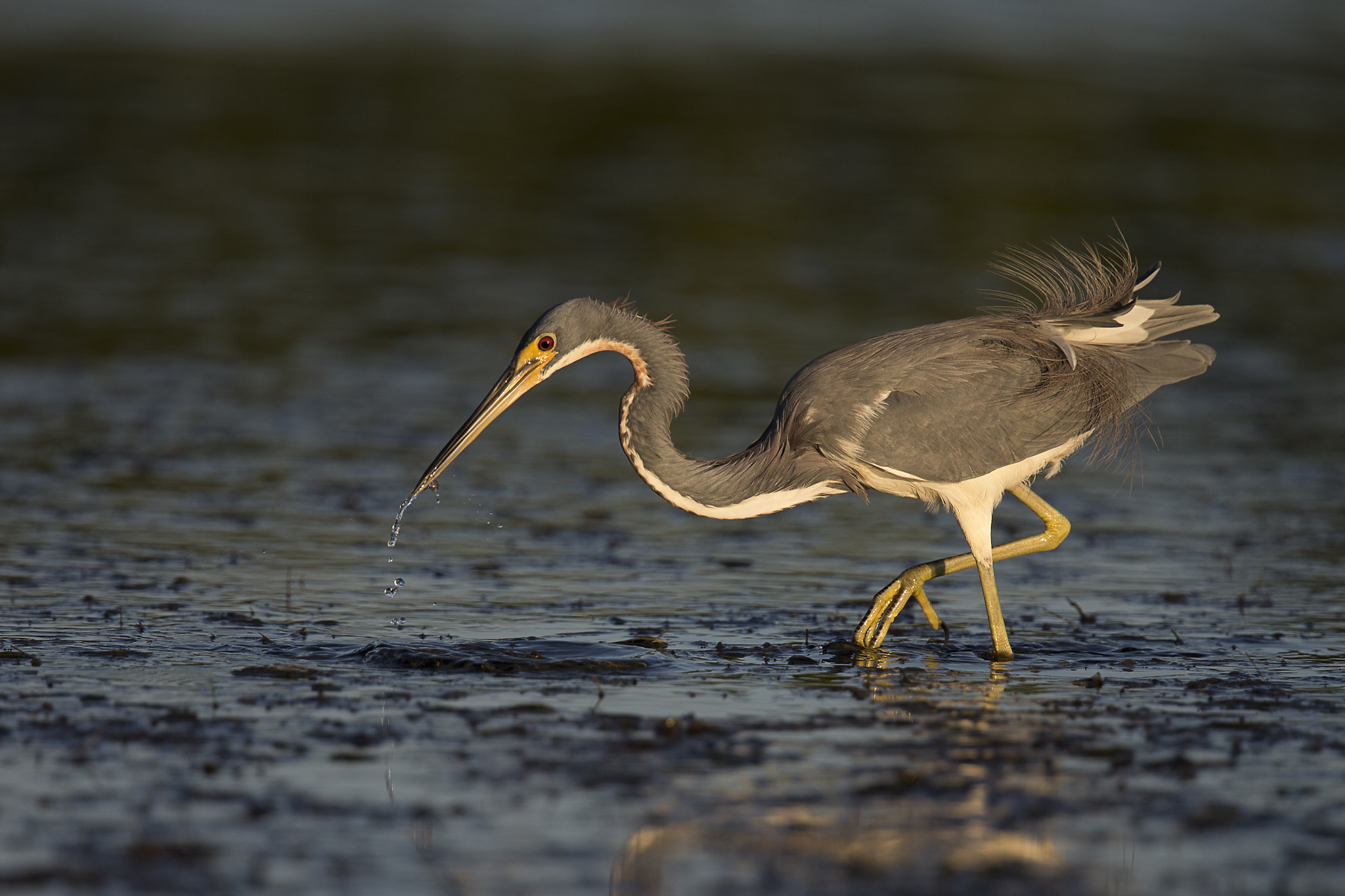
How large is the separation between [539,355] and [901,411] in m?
1.92

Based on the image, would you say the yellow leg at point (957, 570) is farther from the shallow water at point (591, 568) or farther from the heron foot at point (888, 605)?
the shallow water at point (591, 568)

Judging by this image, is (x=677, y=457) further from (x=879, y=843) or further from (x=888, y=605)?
(x=879, y=843)

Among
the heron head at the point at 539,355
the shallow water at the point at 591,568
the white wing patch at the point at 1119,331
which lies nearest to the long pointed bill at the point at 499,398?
the heron head at the point at 539,355

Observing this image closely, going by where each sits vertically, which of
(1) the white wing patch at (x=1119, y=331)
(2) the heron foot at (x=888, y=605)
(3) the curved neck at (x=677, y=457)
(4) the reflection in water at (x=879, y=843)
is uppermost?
(1) the white wing patch at (x=1119, y=331)

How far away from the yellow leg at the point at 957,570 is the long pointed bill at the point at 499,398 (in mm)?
2167

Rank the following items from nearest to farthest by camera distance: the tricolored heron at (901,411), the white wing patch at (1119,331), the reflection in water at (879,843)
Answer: the reflection in water at (879,843)
the tricolored heron at (901,411)
the white wing patch at (1119,331)

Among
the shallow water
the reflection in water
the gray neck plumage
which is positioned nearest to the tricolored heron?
the gray neck plumage

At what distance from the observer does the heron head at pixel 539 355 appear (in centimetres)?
916

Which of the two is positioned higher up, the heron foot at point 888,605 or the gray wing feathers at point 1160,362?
the gray wing feathers at point 1160,362

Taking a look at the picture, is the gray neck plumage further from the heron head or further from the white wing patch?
the white wing patch

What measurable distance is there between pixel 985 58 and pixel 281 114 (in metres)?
17.7

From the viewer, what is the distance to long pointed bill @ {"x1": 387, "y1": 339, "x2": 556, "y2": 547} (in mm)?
9227

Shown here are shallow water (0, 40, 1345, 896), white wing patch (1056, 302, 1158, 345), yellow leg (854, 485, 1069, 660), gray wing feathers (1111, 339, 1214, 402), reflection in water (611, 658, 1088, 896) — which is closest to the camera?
reflection in water (611, 658, 1088, 896)

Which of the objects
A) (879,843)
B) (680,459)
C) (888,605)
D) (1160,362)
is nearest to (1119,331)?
(1160,362)
